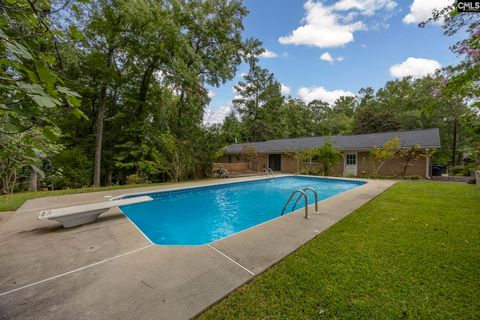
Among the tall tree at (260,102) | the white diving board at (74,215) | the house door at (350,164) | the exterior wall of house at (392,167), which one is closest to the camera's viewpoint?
the white diving board at (74,215)

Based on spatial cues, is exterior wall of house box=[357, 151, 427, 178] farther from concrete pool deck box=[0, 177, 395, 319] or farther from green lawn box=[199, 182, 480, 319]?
concrete pool deck box=[0, 177, 395, 319]

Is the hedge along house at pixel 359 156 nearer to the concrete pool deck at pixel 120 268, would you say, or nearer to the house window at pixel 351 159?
the house window at pixel 351 159

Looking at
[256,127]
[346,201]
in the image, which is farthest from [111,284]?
[256,127]

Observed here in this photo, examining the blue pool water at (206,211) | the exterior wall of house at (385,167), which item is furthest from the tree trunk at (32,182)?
the exterior wall of house at (385,167)

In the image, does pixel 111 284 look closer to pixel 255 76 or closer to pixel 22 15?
pixel 22 15

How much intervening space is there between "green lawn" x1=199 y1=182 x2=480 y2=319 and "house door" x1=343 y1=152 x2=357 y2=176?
38.2 ft

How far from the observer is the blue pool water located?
5598mm

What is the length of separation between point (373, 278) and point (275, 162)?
58.9 ft

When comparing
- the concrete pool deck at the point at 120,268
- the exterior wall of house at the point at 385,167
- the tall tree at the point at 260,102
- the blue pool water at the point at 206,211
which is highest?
the tall tree at the point at 260,102

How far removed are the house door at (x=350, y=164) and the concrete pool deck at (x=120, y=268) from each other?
12.9m

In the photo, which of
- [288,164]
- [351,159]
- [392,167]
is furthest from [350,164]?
[288,164]

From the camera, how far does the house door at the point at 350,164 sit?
15.4 metres

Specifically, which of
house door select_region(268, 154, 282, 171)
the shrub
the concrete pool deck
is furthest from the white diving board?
house door select_region(268, 154, 282, 171)

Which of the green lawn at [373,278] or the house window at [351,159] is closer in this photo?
the green lawn at [373,278]
